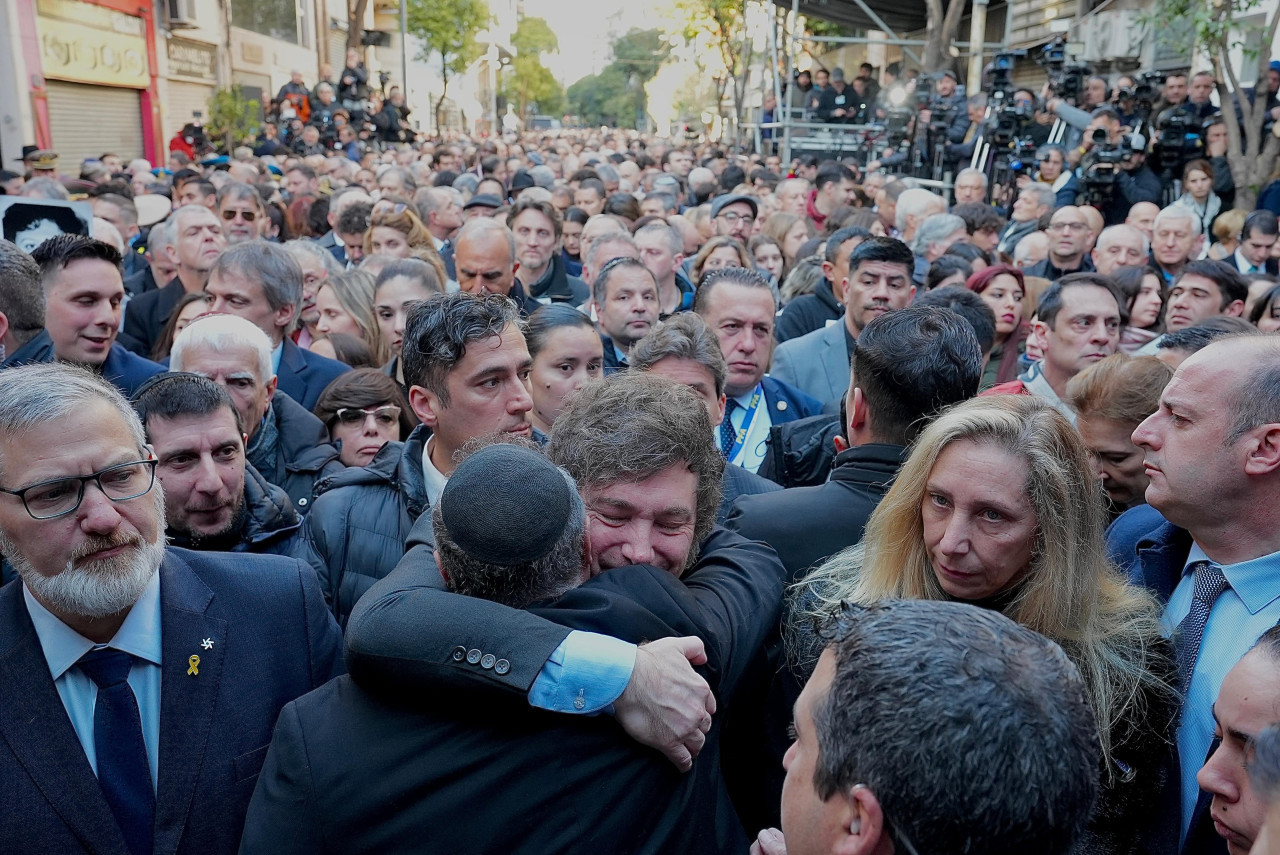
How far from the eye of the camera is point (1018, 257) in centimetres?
845

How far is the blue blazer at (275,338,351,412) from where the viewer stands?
16.6 feet

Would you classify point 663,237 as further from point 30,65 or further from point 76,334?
point 30,65

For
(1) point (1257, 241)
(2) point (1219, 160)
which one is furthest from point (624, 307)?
(2) point (1219, 160)

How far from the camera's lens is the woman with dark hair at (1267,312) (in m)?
5.31

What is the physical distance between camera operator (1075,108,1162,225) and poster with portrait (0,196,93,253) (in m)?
8.97

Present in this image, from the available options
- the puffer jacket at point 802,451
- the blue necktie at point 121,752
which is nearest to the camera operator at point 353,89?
the puffer jacket at point 802,451

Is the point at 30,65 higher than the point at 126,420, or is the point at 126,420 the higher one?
the point at 30,65

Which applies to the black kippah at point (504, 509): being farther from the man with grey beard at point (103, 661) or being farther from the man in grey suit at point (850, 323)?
the man in grey suit at point (850, 323)

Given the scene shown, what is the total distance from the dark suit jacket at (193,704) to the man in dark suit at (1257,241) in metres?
7.77

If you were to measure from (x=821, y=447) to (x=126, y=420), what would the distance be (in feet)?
8.06

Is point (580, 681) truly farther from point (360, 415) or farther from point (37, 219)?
point (37, 219)

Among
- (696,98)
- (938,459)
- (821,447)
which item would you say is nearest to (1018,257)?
(821,447)

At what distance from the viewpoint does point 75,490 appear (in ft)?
7.53

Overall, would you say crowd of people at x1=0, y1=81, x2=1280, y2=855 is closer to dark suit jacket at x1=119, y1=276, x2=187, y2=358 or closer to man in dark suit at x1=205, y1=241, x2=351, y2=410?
Answer: man in dark suit at x1=205, y1=241, x2=351, y2=410
